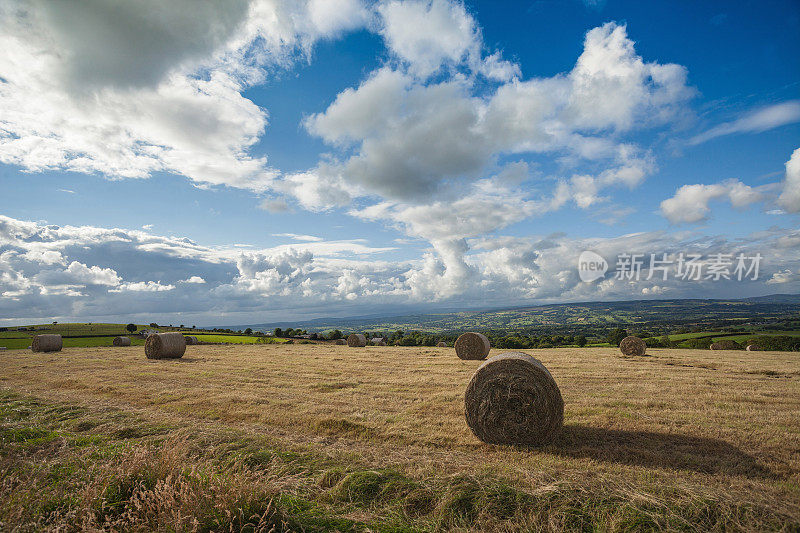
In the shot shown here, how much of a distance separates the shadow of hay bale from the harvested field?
41 millimetres

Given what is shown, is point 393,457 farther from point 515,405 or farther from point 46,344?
point 46,344

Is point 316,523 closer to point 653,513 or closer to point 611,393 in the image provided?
point 653,513

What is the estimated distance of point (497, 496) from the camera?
5.11 metres

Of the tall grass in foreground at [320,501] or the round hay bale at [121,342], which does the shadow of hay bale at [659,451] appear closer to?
the tall grass in foreground at [320,501]

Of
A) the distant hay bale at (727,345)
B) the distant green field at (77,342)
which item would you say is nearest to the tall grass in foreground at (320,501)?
the distant hay bale at (727,345)

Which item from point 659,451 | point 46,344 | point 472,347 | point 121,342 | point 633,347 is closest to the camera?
point 659,451

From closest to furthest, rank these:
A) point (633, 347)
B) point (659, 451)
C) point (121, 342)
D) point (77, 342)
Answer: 1. point (659, 451)
2. point (633, 347)
3. point (121, 342)
4. point (77, 342)

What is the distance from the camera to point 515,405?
854 cm

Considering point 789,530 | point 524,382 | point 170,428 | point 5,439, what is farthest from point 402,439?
point 5,439

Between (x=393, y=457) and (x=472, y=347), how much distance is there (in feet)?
58.1

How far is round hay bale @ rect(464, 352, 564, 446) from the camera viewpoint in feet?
27.0

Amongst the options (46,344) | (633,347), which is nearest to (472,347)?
(633,347)

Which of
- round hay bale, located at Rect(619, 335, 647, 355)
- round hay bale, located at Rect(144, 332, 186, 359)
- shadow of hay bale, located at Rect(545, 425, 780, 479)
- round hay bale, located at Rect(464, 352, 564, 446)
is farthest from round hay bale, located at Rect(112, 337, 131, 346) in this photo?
round hay bale, located at Rect(619, 335, 647, 355)

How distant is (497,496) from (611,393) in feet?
29.8
